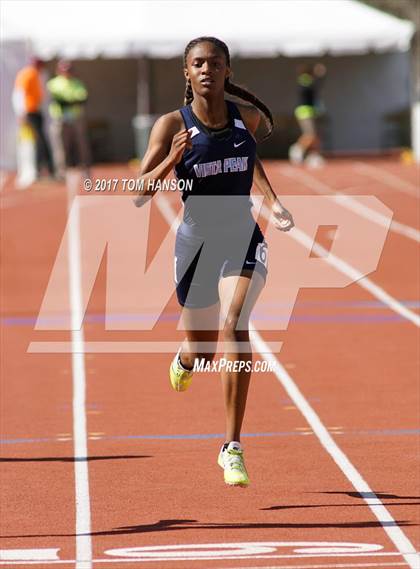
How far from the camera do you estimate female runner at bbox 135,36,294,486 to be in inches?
303

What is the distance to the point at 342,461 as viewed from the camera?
30.1 feet

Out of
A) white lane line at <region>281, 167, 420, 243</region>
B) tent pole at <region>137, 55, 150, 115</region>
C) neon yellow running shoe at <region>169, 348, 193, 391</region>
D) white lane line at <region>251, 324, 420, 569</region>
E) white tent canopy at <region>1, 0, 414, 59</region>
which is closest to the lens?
white lane line at <region>251, 324, 420, 569</region>

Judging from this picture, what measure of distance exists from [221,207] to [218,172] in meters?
0.25

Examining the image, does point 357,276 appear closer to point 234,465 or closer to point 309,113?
point 234,465

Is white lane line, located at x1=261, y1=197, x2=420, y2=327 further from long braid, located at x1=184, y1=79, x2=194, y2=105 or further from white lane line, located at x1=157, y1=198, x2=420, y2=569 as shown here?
long braid, located at x1=184, y1=79, x2=194, y2=105

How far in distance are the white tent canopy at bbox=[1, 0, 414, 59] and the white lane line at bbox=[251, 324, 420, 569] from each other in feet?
62.3

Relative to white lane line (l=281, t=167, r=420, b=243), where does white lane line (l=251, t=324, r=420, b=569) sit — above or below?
below

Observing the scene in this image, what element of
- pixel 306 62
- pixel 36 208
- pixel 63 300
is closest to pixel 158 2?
pixel 306 62

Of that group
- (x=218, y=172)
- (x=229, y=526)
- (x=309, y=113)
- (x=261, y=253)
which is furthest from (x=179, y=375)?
(x=309, y=113)

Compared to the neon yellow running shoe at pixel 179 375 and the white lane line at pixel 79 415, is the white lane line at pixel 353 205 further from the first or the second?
the neon yellow running shoe at pixel 179 375

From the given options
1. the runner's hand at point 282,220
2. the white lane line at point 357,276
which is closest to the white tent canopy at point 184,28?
the white lane line at point 357,276

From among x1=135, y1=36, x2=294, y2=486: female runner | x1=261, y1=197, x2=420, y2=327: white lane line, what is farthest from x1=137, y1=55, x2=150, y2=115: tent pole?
x1=135, y1=36, x2=294, y2=486: female runner

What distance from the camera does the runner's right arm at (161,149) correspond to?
24.3ft

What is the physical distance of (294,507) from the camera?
801cm
